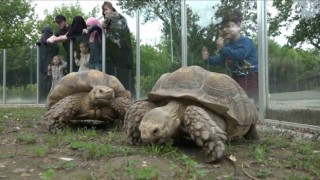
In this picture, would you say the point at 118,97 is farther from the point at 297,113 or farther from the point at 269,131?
the point at 297,113

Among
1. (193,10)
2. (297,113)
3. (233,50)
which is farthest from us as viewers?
(193,10)

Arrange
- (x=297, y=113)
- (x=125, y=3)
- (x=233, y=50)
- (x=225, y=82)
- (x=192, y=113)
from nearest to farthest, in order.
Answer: (x=192, y=113) → (x=225, y=82) → (x=297, y=113) → (x=233, y=50) → (x=125, y=3)

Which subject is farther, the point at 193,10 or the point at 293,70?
the point at 193,10

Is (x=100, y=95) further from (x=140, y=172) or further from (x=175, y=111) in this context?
(x=140, y=172)

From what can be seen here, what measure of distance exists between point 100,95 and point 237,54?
246cm

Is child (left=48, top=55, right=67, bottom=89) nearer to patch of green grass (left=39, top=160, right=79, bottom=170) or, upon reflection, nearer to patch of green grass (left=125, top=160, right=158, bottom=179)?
patch of green grass (left=39, top=160, right=79, bottom=170)

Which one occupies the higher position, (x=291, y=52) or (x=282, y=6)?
(x=282, y=6)

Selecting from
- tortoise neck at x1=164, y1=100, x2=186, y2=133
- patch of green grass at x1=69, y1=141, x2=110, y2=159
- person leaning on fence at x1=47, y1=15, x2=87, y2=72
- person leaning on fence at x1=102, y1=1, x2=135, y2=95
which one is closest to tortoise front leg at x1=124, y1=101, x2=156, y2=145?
tortoise neck at x1=164, y1=100, x2=186, y2=133

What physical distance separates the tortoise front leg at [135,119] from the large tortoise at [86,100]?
0.99 meters

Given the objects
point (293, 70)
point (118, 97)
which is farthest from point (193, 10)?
point (118, 97)

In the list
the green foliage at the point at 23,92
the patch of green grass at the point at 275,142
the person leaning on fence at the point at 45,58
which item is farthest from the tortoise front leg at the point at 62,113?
the green foliage at the point at 23,92

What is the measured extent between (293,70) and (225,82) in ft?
7.19

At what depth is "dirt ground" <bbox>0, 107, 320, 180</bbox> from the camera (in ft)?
7.59

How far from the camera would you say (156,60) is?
25.0 feet
